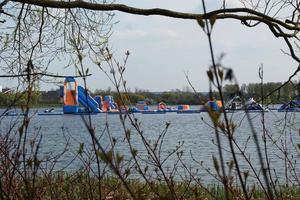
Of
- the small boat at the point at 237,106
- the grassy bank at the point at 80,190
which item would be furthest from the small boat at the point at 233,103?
the grassy bank at the point at 80,190

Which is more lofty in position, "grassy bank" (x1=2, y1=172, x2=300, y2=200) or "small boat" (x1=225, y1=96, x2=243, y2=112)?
"small boat" (x1=225, y1=96, x2=243, y2=112)

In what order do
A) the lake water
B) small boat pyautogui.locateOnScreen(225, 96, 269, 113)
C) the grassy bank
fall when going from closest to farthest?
small boat pyautogui.locateOnScreen(225, 96, 269, 113) < the grassy bank < the lake water

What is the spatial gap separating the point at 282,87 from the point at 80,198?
6.77 ft

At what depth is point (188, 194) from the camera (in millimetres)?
4836

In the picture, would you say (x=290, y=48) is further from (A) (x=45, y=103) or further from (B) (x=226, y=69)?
(B) (x=226, y=69)

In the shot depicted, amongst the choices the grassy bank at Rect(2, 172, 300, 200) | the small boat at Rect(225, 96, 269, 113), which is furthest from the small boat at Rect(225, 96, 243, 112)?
the grassy bank at Rect(2, 172, 300, 200)

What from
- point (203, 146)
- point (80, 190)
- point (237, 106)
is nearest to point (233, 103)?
point (237, 106)

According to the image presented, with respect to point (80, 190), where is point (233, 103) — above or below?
above

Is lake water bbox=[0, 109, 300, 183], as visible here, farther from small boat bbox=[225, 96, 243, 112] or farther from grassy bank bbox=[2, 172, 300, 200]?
grassy bank bbox=[2, 172, 300, 200]

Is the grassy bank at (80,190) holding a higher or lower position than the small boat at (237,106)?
lower

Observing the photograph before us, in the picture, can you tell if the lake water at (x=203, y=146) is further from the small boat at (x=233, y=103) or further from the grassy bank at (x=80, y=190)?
the grassy bank at (x=80, y=190)

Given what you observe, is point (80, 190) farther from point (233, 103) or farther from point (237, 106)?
point (233, 103)

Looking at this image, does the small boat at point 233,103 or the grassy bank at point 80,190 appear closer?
the small boat at point 233,103

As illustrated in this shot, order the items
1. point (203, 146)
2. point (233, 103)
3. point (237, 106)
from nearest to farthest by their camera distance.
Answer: point (233, 103)
point (237, 106)
point (203, 146)
